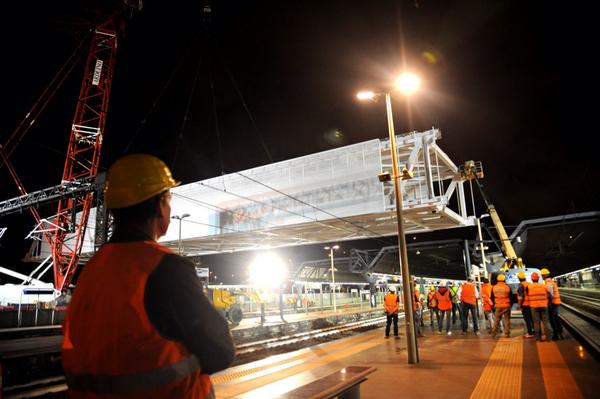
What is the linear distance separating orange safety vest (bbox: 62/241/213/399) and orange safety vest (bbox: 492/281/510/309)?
45.7ft

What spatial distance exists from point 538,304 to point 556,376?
5.22 metres

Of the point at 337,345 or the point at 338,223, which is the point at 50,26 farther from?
the point at 337,345

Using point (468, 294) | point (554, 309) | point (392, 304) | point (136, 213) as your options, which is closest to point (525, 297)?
point (554, 309)

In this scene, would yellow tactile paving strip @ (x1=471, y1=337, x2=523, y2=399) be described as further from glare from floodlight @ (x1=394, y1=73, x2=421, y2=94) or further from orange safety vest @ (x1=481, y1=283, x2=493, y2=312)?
glare from floodlight @ (x1=394, y1=73, x2=421, y2=94)

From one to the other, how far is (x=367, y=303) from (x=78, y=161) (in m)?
31.9

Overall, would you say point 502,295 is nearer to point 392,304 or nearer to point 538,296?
point 538,296

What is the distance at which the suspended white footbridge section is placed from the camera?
1070 inches

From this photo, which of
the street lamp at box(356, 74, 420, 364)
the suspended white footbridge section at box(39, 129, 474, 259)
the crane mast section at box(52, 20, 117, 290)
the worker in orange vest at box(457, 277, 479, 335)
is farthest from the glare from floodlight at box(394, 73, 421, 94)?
the crane mast section at box(52, 20, 117, 290)

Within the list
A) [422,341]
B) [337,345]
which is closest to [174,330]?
[337,345]

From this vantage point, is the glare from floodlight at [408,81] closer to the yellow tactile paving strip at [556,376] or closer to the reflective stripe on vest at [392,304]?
the yellow tactile paving strip at [556,376]

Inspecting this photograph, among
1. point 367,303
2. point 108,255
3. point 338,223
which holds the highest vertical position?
point 338,223

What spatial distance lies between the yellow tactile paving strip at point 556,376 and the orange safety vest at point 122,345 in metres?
6.62

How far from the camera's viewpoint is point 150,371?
131 centimetres

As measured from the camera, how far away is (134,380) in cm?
130
